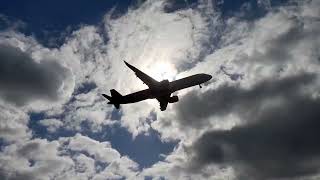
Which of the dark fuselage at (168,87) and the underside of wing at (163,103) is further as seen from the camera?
the underside of wing at (163,103)

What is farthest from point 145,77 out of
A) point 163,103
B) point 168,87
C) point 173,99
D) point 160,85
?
point 173,99

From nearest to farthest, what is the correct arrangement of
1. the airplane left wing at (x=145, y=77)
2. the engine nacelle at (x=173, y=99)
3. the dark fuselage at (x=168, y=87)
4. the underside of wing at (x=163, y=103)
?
1. the dark fuselage at (x=168, y=87)
2. the airplane left wing at (x=145, y=77)
3. the underside of wing at (x=163, y=103)
4. the engine nacelle at (x=173, y=99)

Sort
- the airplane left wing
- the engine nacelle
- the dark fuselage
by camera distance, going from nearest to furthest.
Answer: the dark fuselage, the airplane left wing, the engine nacelle

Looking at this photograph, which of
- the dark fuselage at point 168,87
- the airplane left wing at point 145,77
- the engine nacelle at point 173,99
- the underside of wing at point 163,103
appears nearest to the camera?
the dark fuselage at point 168,87

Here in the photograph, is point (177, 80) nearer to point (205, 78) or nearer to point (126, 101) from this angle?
point (205, 78)

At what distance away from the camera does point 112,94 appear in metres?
118

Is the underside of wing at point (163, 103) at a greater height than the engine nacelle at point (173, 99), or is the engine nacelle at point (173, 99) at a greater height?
the engine nacelle at point (173, 99)

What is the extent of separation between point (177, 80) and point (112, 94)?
19.0 m

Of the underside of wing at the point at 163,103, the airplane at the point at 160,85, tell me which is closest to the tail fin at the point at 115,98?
the airplane at the point at 160,85

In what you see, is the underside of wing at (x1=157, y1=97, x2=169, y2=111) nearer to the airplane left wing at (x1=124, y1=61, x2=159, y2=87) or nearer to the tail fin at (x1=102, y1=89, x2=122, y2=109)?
the airplane left wing at (x1=124, y1=61, x2=159, y2=87)

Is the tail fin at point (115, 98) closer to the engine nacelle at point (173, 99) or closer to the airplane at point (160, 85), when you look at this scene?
the airplane at point (160, 85)

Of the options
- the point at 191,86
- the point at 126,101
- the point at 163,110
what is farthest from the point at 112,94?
the point at 191,86

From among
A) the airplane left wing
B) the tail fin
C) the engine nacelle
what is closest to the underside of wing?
the engine nacelle

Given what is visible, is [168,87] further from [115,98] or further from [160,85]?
[115,98]
